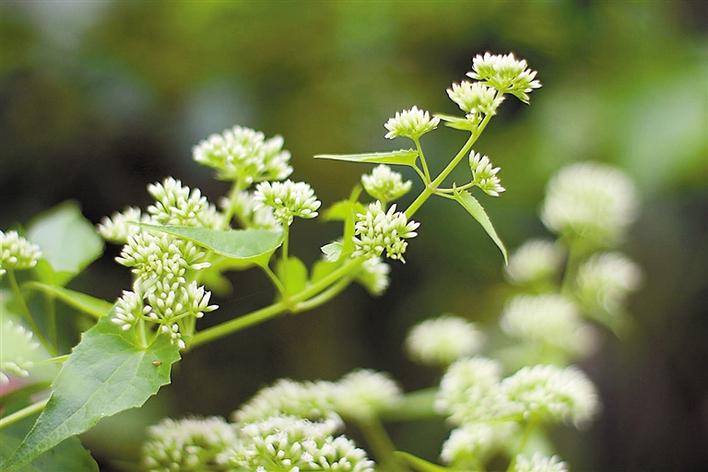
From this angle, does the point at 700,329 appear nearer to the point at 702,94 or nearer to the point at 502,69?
the point at 702,94

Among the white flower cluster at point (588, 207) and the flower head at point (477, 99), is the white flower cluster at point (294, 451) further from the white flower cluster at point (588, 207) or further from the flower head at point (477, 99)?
the white flower cluster at point (588, 207)

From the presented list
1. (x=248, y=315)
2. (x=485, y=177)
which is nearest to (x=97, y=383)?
(x=248, y=315)

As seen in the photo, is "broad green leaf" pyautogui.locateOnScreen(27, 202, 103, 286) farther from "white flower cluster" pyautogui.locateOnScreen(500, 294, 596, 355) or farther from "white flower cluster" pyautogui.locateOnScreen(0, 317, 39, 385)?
"white flower cluster" pyautogui.locateOnScreen(500, 294, 596, 355)

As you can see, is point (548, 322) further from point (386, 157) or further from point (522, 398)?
point (386, 157)

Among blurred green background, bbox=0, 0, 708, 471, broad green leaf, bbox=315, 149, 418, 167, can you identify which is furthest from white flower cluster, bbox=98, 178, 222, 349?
blurred green background, bbox=0, 0, 708, 471

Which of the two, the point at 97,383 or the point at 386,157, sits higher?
the point at 386,157

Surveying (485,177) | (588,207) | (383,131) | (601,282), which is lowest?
(485,177)

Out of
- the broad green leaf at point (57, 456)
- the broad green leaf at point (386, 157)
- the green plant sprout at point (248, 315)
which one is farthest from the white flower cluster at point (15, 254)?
the broad green leaf at point (386, 157)
